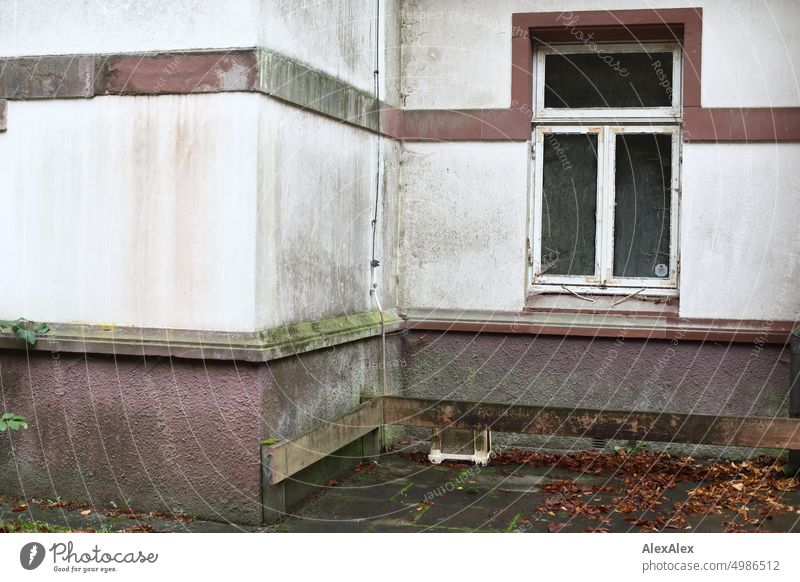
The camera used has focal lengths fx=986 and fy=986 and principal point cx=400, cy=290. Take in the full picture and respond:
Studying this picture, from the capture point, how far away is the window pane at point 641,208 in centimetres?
772

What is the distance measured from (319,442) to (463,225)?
101 inches

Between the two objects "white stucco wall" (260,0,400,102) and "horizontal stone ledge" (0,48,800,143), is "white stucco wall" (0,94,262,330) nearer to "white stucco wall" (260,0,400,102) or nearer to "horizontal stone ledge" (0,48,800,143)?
"horizontal stone ledge" (0,48,800,143)

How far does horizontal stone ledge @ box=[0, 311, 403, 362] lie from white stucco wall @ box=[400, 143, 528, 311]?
1.81 meters

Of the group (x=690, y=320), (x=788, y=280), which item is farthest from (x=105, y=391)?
(x=788, y=280)

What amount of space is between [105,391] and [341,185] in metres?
2.09

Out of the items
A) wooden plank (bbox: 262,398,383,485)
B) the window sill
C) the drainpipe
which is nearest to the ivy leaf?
wooden plank (bbox: 262,398,383,485)

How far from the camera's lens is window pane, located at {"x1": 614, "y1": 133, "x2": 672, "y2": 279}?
304 inches

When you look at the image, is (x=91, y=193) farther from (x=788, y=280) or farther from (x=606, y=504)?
(x=788, y=280)

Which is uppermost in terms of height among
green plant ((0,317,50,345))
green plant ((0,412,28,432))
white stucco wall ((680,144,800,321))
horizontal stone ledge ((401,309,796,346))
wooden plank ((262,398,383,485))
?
white stucco wall ((680,144,800,321))

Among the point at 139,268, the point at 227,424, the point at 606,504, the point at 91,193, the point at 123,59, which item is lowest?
the point at 606,504

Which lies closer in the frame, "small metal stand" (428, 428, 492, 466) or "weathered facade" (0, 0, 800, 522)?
"weathered facade" (0, 0, 800, 522)

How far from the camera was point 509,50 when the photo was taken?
25.4 ft

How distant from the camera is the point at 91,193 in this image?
587cm

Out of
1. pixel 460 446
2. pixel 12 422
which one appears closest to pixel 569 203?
pixel 460 446
